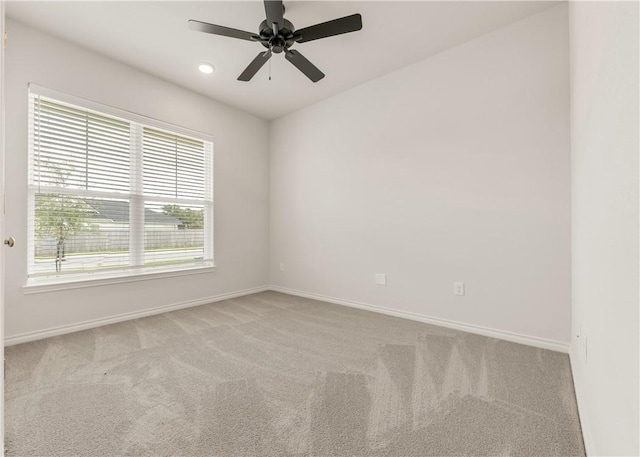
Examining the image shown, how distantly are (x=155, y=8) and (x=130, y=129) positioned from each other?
4.20ft

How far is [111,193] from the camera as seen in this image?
293 centimetres

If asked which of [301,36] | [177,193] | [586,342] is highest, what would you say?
[301,36]

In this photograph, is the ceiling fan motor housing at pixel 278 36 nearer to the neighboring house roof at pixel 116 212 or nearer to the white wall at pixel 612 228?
the white wall at pixel 612 228

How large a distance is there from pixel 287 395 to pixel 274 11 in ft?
7.95

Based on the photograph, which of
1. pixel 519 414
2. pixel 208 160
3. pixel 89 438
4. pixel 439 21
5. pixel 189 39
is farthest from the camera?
pixel 208 160

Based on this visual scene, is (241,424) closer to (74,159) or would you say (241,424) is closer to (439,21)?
(74,159)

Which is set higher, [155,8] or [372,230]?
[155,8]

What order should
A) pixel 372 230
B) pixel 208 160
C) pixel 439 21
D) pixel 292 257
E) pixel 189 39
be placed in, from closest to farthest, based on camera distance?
pixel 439 21
pixel 189 39
pixel 372 230
pixel 208 160
pixel 292 257

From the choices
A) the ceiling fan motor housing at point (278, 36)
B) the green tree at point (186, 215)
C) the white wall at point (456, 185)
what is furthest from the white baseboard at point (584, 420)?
the green tree at point (186, 215)

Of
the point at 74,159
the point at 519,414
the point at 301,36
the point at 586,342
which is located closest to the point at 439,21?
the point at 301,36

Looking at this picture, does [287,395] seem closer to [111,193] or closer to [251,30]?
[111,193]

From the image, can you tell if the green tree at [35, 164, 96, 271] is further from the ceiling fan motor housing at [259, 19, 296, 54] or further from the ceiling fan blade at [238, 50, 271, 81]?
the ceiling fan motor housing at [259, 19, 296, 54]

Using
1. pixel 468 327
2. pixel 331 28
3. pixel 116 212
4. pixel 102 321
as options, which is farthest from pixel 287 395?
pixel 116 212

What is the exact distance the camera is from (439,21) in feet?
7.88
